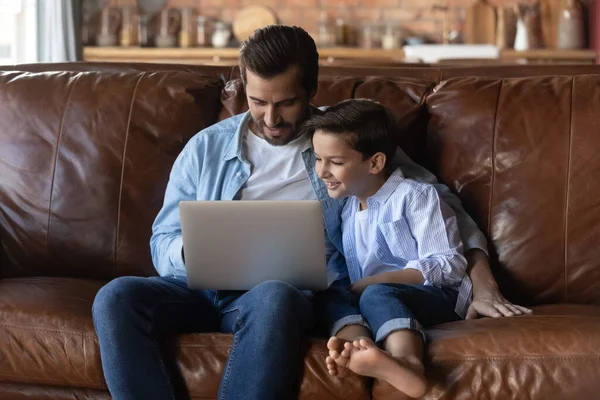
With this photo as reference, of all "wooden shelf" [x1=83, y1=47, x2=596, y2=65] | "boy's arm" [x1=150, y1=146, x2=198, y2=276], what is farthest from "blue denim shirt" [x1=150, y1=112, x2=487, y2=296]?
"wooden shelf" [x1=83, y1=47, x2=596, y2=65]

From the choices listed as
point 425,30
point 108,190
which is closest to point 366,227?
point 108,190

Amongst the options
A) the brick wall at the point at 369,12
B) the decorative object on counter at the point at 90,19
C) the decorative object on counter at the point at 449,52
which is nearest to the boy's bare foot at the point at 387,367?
the decorative object on counter at the point at 449,52

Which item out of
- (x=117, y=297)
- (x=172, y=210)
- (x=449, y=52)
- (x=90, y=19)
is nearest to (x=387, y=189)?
(x=172, y=210)

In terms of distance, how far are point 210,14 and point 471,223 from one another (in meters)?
3.92

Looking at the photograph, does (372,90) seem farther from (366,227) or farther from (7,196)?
(7,196)

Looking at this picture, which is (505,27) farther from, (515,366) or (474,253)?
(515,366)

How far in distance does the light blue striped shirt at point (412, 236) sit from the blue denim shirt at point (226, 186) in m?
0.04

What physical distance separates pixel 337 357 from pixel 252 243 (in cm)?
31

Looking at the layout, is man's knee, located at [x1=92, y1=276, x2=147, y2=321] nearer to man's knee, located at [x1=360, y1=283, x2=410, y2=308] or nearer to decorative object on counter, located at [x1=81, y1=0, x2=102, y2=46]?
man's knee, located at [x1=360, y1=283, x2=410, y2=308]

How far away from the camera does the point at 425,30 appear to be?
5.79 m

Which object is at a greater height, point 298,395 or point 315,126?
point 315,126

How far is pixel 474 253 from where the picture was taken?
A: 7.31ft

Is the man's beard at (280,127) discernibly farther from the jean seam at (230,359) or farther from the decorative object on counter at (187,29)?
the decorative object on counter at (187,29)

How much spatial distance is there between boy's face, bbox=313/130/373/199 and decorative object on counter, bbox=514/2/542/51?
363 cm
